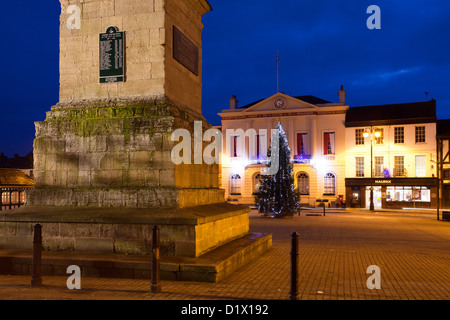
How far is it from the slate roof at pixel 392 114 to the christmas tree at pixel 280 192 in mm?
18995

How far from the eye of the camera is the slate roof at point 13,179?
13.5 meters

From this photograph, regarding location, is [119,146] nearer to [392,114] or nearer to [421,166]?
[421,166]

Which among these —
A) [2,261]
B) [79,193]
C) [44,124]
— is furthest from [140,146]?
[2,261]

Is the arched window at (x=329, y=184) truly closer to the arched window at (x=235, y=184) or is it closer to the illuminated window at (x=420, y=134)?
the illuminated window at (x=420, y=134)

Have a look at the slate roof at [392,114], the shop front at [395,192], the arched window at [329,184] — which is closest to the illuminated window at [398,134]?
the slate roof at [392,114]

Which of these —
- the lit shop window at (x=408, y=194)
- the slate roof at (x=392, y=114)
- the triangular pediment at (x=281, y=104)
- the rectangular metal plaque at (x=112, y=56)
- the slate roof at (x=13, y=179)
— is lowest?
the lit shop window at (x=408, y=194)

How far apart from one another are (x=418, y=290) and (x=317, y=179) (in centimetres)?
3791

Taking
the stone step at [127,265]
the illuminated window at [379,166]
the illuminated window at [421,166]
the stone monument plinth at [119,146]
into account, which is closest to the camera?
the stone step at [127,265]

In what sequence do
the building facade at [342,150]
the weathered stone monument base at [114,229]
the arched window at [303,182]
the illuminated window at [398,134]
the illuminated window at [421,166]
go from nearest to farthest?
the weathered stone monument base at [114,229] < the illuminated window at [421,166] < the building facade at [342,150] < the illuminated window at [398,134] < the arched window at [303,182]

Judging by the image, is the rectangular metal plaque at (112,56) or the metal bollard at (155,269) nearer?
the metal bollard at (155,269)

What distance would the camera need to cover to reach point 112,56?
350 inches

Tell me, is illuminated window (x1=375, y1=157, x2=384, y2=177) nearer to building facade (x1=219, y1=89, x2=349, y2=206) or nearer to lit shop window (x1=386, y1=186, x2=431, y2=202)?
lit shop window (x1=386, y1=186, x2=431, y2=202)

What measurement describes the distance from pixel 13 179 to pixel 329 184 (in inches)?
1375

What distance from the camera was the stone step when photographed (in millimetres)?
6773
